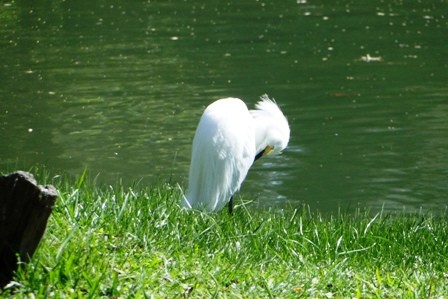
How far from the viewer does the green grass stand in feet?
13.0

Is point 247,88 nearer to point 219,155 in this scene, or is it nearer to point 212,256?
point 219,155

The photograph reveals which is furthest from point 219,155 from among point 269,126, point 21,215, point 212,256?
point 21,215

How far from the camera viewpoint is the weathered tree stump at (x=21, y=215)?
366 cm

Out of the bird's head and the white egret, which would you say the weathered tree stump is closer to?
the white egret

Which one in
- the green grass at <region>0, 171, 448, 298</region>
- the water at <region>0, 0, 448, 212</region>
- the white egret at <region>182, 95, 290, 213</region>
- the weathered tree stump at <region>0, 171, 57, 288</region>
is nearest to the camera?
the weathered tree stump at <region>0, 171, 57, 288</region>

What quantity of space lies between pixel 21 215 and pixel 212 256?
1365 mm

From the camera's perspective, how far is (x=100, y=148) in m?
11.5

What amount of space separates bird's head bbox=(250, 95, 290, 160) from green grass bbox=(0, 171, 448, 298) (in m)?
2.15

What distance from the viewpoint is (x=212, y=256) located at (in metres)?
4.83

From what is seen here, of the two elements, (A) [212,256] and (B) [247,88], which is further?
(B) [247,88]

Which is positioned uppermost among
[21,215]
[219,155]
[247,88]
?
[21,215]

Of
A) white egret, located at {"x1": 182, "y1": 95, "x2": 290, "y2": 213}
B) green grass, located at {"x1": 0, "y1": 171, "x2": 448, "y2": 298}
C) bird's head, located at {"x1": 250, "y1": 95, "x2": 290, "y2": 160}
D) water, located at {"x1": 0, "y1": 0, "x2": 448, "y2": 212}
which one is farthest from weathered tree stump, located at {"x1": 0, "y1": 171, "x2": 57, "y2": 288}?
bird's head, located at {"x1": 250, "y1": 95, "x2": 290, "y2": 160}

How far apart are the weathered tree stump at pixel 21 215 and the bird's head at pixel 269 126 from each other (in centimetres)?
483

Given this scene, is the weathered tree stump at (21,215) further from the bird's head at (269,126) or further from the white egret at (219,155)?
the bird's head at (269,126)
